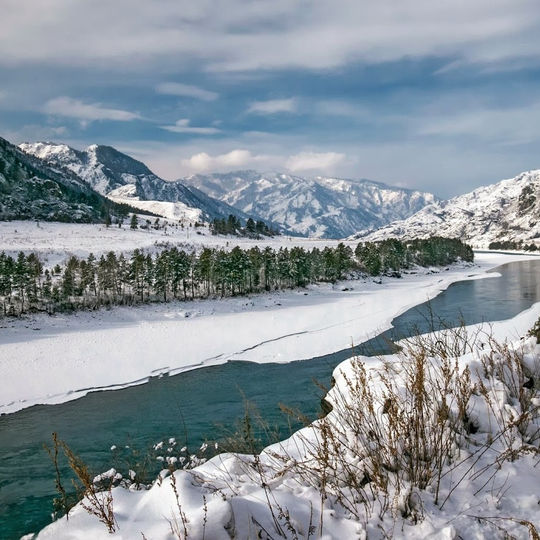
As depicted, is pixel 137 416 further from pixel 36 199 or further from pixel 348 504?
pixel 36 199

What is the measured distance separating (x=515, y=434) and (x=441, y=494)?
5.11ft

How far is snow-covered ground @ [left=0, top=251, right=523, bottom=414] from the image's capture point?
27844mm

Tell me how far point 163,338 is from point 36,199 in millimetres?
148402

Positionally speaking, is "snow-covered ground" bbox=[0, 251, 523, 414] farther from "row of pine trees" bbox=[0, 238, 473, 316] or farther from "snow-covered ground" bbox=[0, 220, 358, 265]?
"snow-covered ground" bbox=[0, 220, 358, 265]

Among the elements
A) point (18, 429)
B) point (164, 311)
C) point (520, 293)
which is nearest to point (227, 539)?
point (18, 429)

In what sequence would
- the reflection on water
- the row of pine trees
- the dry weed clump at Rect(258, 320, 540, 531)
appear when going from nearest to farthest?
the dry weed clump at Rect(258, 320, 540, 531), the reflection on water, the row of pine trees

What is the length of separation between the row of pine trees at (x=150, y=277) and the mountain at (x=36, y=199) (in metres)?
80.0

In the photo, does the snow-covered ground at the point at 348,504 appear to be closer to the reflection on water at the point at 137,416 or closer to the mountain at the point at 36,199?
the reflection on water at the point at 137,416

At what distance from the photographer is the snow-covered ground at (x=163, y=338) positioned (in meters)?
27.8

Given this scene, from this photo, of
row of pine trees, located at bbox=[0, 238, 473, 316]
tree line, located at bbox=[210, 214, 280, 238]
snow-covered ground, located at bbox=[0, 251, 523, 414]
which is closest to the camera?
snow-covered ground, located at bbox=[0, 251, 523, 414]

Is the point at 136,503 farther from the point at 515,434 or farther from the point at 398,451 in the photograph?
the point at 515,434

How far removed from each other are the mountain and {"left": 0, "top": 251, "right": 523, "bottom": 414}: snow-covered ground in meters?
102

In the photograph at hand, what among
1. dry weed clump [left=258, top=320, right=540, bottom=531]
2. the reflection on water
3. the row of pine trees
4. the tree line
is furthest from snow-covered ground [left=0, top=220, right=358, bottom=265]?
dry weed clump [left=258, top=320, right=540, bottom=531]

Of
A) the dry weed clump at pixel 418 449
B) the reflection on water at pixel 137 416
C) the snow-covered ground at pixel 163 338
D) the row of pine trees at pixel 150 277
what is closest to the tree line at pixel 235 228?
the row of pine trees at pixel 150 277
